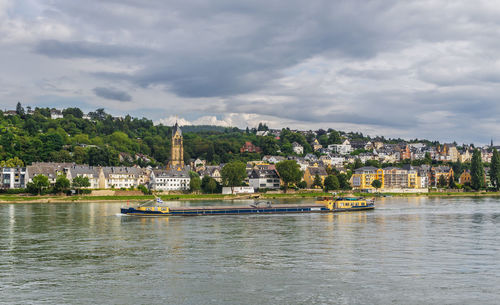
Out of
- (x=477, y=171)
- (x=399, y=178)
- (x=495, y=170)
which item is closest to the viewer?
(x=477, y=171)

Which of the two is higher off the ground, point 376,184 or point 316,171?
point 316,171

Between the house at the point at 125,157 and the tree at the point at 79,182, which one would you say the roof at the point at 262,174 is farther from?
the house at the point at 125,157

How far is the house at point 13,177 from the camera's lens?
402 ft

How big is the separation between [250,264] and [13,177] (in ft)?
346

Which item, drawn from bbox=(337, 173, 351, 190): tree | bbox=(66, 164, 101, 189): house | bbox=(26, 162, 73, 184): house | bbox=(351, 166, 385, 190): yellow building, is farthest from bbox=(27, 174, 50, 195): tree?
bbox=(351, 166, 385, 190): yellow building

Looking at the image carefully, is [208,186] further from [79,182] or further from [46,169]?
[46,169]

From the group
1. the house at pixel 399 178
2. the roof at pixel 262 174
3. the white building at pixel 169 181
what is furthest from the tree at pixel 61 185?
the house at pixel 399 178

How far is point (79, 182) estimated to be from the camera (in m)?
116

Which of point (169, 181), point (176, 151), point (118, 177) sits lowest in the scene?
point (169, 181)

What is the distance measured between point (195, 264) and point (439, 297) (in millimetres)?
14914

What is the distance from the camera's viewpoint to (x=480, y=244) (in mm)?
42000

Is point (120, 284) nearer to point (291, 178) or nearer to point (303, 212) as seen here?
point (303, 212)

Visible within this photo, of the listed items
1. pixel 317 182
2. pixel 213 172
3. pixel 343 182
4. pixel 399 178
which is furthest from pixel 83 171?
pixel 399 178

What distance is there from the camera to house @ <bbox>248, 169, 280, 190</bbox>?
484 ft
